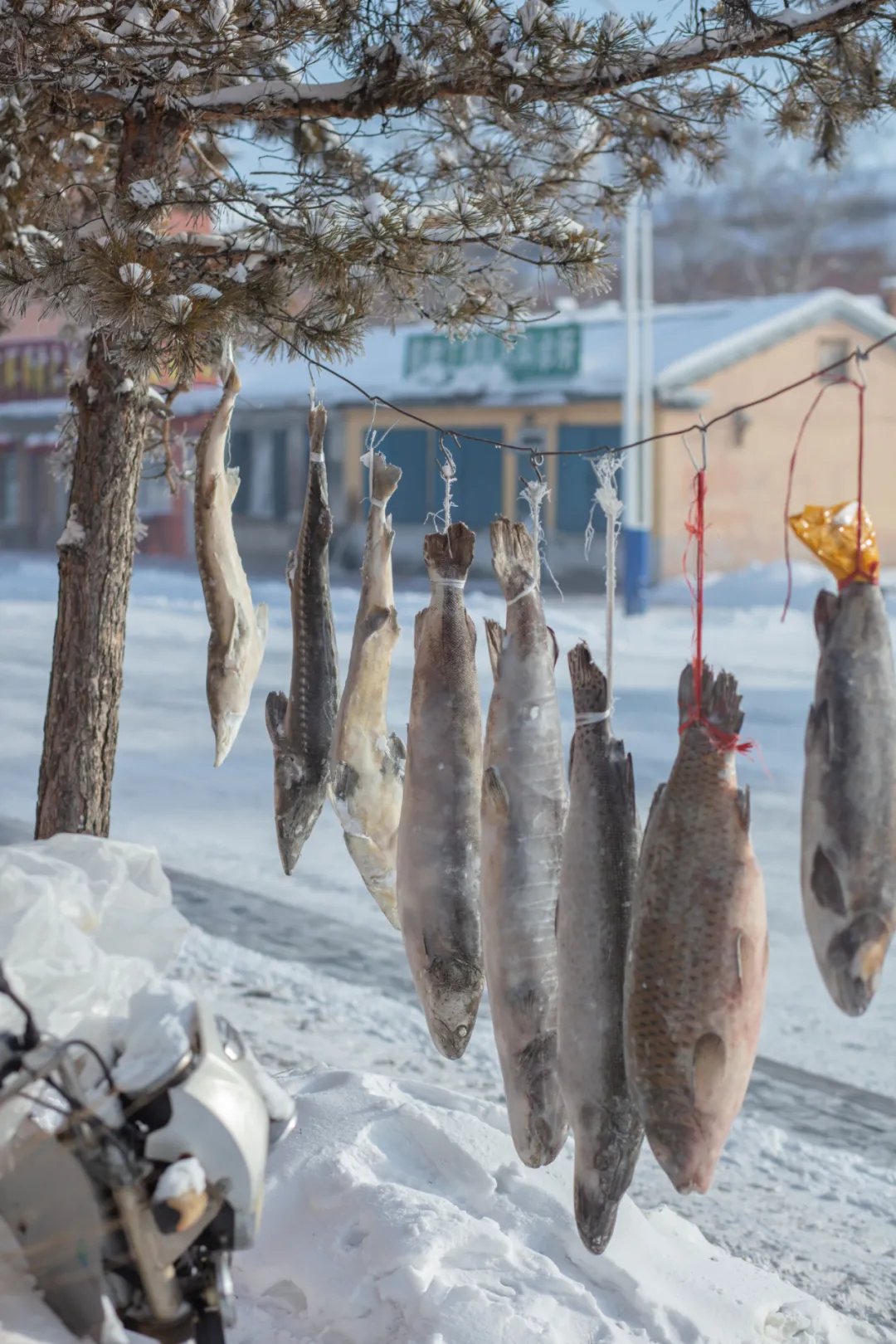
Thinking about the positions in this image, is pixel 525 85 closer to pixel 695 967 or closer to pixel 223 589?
pixel 223 589

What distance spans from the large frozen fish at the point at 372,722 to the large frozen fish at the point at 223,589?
0.35m

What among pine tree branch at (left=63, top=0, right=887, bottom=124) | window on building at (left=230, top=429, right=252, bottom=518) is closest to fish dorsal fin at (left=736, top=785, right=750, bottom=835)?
pine tree branch at (left=63, top=0, right=887, bottom=124)

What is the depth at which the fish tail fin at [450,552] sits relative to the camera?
2643 mm

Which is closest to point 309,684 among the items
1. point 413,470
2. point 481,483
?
point 481,483

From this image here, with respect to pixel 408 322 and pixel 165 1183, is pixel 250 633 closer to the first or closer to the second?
pixel 408 322

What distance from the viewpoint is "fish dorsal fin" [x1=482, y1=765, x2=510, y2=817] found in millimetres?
2385

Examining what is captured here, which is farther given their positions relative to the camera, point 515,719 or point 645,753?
point 645,753

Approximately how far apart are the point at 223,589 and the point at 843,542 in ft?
5.12

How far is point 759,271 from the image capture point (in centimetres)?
4988

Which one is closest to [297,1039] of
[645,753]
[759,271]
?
[645,753]

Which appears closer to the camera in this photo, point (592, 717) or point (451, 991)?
point (592, 717)

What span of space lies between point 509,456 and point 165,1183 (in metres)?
22.3

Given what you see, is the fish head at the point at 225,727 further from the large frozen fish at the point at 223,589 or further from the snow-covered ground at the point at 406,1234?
the snow-covered ground at the point at 406,1234

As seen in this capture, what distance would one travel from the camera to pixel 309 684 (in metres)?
3.08
